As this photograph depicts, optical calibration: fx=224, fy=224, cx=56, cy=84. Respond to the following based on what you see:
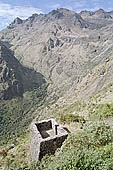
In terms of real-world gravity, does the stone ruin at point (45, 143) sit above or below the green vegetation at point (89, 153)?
below

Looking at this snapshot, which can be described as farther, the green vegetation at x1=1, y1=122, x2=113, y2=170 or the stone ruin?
the stone ruin

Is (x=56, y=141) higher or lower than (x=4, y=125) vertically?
higher

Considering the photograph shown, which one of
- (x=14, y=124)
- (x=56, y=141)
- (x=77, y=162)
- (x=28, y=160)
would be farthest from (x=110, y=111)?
(x=14, y=124)

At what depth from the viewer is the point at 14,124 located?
195m

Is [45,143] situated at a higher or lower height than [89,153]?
lower

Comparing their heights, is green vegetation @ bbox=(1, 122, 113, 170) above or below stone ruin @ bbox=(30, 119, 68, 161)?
above

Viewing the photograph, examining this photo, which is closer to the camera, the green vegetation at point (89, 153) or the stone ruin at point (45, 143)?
the green vegetation at point (89, 153)

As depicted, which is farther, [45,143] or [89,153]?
[45,143]

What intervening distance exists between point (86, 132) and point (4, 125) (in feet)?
615

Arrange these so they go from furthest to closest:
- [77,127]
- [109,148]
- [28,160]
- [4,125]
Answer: [4,125], [77,127], [28,160], [109,148]

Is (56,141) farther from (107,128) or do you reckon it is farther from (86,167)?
(86,167)

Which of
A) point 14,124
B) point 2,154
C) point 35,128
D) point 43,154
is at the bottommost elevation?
point 14,124

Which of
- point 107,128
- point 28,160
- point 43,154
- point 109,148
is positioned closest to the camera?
point 109,148

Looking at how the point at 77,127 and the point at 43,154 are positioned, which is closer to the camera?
the point at 43,154
